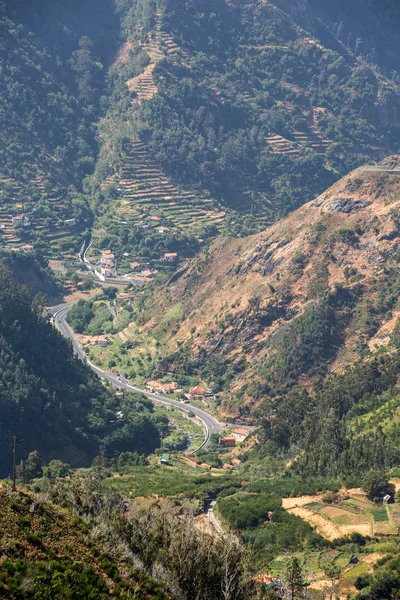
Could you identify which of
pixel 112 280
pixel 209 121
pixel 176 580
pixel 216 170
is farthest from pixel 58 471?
pixel 209 121

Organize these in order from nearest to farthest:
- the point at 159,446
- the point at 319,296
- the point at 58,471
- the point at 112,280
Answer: the point at 58,471 < the point at 159,446 < the point at 319,296 < the point at 112,280

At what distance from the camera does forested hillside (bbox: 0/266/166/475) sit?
298 ft

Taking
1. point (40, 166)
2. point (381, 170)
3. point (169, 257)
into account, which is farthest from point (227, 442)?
point (40, 166)

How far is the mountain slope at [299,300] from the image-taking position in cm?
10238

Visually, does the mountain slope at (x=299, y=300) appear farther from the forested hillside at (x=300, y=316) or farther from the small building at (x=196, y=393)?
the small building at (x=196, y=393)

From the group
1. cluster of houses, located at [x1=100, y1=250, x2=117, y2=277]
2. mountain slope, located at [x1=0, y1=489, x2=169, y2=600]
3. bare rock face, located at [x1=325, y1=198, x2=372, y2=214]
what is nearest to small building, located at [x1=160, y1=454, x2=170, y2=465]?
bare rock face, located at [x1=325, y1=198, x2=372, y2=214]

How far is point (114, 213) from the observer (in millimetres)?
170375

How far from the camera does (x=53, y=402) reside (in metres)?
96.0

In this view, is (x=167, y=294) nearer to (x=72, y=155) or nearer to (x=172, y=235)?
(x=172, y=235)

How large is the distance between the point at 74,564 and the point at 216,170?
15509 cm

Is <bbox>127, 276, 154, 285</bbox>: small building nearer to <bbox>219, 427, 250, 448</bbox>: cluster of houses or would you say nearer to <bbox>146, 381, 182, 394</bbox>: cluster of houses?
<bbox>146, 381, 182, 394</bbox>: cluster of houses

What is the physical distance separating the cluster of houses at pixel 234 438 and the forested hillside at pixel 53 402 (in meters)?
7.99

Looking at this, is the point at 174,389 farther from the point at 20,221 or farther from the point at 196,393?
the point at 20,221

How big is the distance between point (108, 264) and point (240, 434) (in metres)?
68.2
